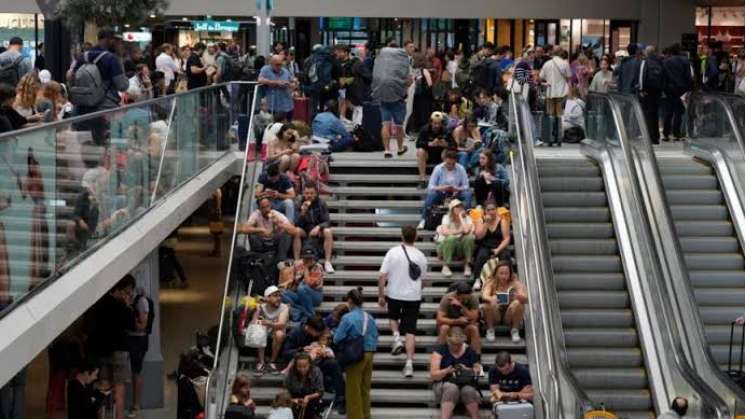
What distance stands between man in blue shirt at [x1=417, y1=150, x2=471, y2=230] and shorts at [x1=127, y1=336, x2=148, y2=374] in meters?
4.18

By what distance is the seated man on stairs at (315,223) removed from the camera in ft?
67.5

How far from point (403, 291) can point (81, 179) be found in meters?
5.79

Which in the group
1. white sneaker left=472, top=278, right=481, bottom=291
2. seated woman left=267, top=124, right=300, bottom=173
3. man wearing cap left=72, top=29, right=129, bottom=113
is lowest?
white sneaker left=472, top=278, right=481, bottom=291

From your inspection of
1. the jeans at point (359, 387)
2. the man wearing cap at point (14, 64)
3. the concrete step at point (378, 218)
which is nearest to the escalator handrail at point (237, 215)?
the concrete step at point (378, 218)

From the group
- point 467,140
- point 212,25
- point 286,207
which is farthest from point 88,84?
point 212,25

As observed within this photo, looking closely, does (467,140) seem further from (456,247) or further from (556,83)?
(456,247)

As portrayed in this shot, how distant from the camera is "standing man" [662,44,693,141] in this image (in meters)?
25.9

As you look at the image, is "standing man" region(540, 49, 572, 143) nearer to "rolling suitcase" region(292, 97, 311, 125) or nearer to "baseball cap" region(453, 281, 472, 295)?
"rolling suitcase" region(292, 97, 311, 125)

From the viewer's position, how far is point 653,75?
2573cm

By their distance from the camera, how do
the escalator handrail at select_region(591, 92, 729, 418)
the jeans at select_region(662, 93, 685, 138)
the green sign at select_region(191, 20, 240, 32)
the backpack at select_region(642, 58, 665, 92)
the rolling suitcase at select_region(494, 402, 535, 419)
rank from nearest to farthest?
the escalator handrail at select_region(591, 92, 729, 418)
the rolling suitcase at select_region(494, 402, 535, 419)
the backpack at select_region(642, 58, 665, 92)
the jeans at select_region(662, 93, 685, 138)
the green sign at select_region(191, 20, 240, 32)

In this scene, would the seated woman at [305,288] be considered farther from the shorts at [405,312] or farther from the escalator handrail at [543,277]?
the escalator handrail at [543,277]

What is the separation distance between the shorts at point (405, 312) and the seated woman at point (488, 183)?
8.87 feet

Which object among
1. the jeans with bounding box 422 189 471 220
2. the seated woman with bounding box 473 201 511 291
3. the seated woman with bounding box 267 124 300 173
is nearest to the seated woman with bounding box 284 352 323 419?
the seated woman with bounding box 473 201 511 291

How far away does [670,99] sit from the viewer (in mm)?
26172
